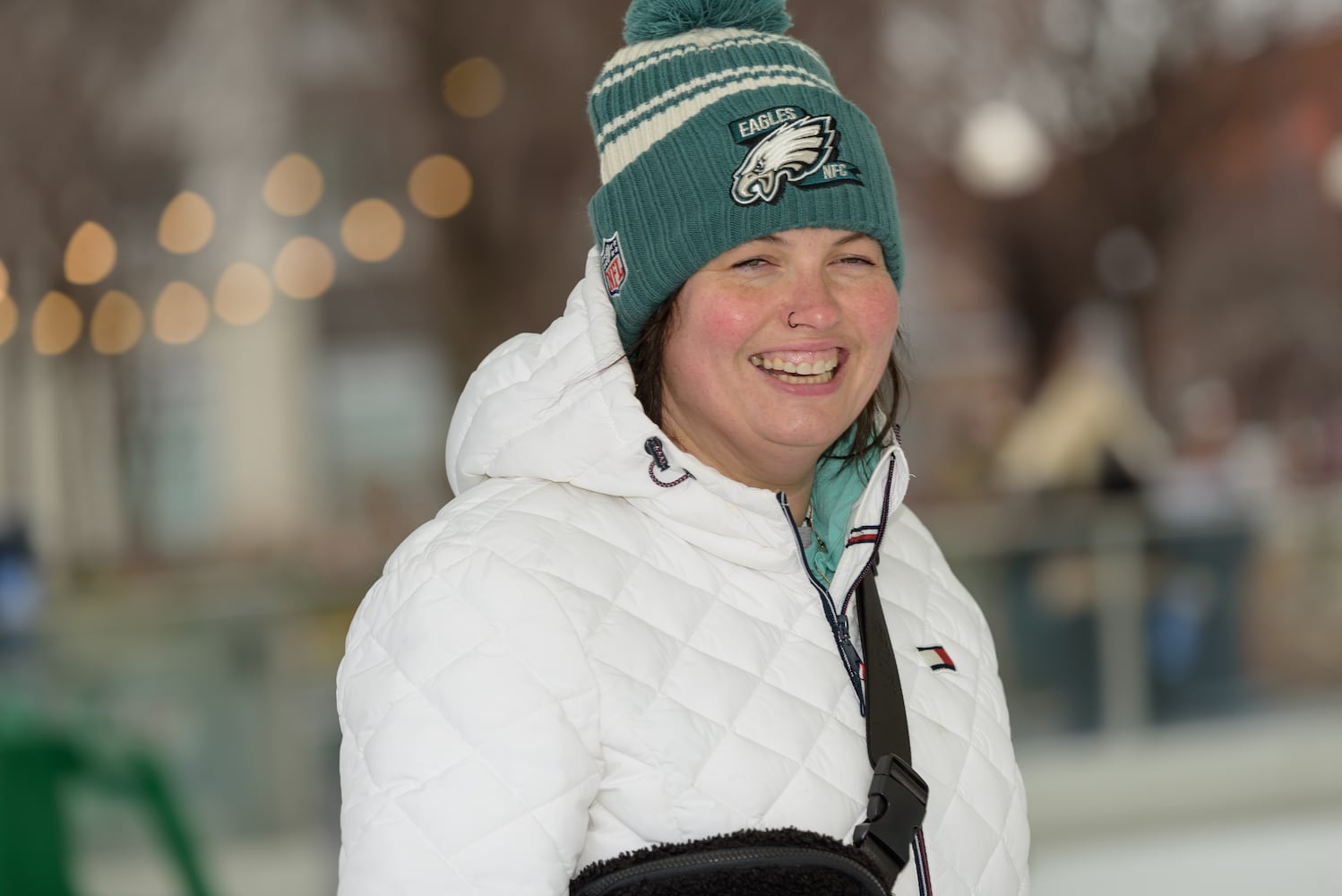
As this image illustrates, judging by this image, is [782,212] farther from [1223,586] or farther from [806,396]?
[1223,586]

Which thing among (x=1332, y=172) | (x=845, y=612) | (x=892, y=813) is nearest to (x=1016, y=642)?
(x=1332, y=172)

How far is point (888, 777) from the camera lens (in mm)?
1350

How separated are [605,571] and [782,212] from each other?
389 millimetres

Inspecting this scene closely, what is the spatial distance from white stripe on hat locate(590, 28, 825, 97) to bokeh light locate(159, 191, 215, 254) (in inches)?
193

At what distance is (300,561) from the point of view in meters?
6.32

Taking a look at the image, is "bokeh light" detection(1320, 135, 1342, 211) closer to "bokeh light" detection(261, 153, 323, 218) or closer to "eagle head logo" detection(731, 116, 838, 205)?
"bokeh light" detection(261, 153, 323, 218)

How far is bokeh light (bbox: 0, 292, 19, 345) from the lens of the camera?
604cm

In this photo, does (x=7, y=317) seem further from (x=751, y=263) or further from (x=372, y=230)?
(x=751, y=263)

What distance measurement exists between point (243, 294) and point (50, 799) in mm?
3631

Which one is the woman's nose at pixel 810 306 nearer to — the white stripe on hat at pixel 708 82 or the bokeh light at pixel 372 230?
the white stripe on hat at pixel 708 82

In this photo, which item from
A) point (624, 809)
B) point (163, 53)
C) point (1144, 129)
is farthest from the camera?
point (1144, 129)

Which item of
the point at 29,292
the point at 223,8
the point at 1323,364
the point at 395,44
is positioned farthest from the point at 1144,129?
the point at 29,292

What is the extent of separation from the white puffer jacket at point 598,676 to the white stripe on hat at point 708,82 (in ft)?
0.58

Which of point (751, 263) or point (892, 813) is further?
point (751, 263)
